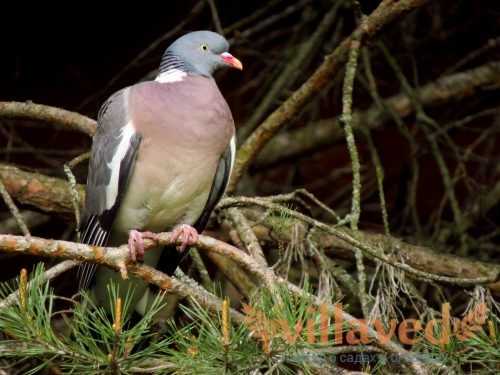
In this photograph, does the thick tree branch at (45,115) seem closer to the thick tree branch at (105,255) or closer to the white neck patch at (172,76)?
the white neck patch at (172,76)

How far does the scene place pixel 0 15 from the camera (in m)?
3.47

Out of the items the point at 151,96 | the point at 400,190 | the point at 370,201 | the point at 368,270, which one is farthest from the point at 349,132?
the point at 370,201

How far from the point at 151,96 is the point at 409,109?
59.6 inches

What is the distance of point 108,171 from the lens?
2072 mm

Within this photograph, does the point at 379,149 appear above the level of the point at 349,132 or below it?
below

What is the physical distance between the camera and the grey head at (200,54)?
228cm

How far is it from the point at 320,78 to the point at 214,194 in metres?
0.46

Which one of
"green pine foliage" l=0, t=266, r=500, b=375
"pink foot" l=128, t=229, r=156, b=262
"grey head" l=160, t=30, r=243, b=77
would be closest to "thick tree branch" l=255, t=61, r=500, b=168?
"grey head" l=160, t=30, r=243, b=77

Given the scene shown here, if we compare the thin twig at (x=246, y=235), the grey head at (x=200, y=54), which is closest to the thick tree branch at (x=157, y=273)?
the thin twig at (x=246, y=235)

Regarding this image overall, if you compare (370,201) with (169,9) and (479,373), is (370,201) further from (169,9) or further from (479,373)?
(479,373)

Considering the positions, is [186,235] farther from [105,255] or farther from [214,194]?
[105,255]

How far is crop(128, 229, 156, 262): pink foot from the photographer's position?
1.58m

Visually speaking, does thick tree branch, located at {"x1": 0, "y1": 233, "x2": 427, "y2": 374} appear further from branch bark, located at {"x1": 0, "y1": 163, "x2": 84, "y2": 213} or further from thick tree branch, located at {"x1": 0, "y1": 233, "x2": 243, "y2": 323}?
branch bark, located at {"x1": 0, "y1": 163, "x2": 84, "y2": 213}

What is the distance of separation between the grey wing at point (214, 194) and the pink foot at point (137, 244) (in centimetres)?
35
